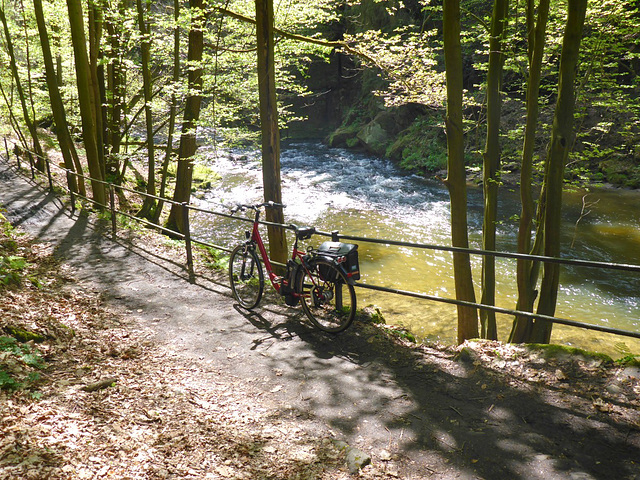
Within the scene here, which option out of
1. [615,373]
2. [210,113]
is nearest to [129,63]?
[210,113]

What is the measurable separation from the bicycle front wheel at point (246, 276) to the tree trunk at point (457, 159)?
2940 millimetres

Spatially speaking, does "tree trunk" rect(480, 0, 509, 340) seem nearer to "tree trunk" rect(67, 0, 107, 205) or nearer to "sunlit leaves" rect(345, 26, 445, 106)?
"sunlit leaves" rect(345, 26, 445, 106)

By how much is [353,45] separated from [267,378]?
6106mm

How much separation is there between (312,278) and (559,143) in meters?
3.51

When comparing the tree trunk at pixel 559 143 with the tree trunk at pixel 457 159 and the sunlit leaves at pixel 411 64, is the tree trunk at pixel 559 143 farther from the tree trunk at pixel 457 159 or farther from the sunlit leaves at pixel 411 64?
the sunlit leaves at pixel 411 64

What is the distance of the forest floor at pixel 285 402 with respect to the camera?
2727 millimetres

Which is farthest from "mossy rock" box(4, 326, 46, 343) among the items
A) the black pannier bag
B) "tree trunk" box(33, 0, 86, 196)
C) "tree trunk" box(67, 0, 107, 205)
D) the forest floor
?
"tree trunk" box(33, 0, 86, 196)

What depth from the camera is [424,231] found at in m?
14.6

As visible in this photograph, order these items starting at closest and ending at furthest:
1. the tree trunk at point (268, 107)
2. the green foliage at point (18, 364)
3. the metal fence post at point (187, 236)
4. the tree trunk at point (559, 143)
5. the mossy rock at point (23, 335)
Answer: the green foliage at point (18, 364) → the mossy rock at point (23, 335) → the tree trunk at point (559, 143) → the tree trunk at point (268, 107) → the metal fence post at point (187, 236)

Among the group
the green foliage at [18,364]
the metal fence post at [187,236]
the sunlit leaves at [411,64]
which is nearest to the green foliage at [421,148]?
the sunlit leaves at [411,64]

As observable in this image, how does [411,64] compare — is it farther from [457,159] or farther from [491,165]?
[491,165]

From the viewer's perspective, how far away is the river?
358 inches

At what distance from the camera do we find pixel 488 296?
7.06 m

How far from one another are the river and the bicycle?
2.73 metres
